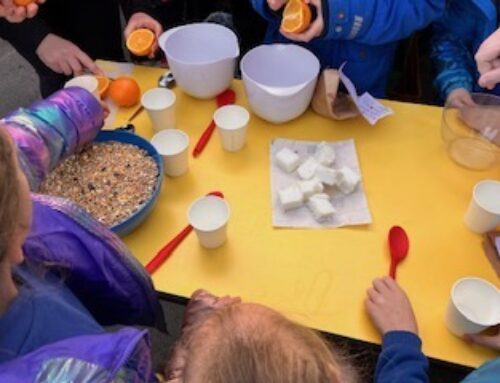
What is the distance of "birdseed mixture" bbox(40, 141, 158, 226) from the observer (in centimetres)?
108

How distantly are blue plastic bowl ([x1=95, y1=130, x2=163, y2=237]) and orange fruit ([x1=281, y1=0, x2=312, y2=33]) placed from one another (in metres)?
0.48

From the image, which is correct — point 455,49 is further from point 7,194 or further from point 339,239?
point 7,194

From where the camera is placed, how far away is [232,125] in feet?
4.21

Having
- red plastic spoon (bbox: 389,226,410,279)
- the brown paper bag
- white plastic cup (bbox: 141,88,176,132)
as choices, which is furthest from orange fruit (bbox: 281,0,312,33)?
red plastic spoon (bbox: 389,226,410,279)

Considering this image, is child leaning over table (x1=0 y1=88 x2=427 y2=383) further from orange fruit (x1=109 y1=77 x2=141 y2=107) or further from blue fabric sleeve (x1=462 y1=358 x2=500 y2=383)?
orange fruit (x1=109 y1=77 x2=141 y2=107)

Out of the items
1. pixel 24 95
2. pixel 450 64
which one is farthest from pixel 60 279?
pixel 24 95

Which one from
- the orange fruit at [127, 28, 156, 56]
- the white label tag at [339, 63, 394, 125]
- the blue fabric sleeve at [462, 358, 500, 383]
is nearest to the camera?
the blue fabric sleeve at [462, 358, 500, 383]

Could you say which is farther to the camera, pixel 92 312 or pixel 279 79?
pixel 279 79

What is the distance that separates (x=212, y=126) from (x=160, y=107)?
0.45 feet

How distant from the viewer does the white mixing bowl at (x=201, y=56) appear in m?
1.33

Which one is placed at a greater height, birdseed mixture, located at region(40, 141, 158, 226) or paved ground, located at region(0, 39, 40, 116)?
birdseed mixture, located at region(40, 141, 158, 226)

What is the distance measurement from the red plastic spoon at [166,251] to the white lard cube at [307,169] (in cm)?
28

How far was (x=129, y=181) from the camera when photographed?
1.13 m

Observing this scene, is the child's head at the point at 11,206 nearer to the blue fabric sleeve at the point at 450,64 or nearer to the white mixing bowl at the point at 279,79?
the white mixing bowl at the point at 279,79
